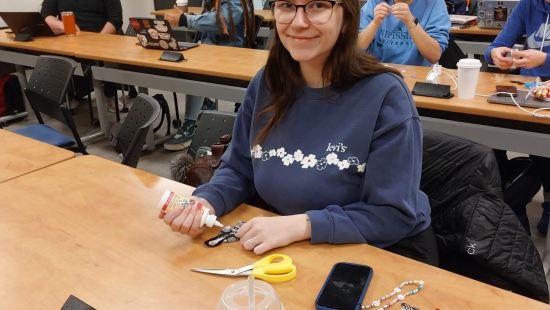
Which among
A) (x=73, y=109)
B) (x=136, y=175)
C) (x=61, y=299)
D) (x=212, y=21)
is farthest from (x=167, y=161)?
(x=61, y=299)

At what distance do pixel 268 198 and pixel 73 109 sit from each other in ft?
12.4

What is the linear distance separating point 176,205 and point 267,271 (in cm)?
27

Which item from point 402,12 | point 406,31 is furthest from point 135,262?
point 406,31

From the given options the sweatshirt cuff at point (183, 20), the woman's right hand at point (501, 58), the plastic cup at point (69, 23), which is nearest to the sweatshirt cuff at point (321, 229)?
the woman's right hand at point (501, 58)

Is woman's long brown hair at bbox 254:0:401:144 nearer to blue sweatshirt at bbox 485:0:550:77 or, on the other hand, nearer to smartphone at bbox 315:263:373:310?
smartphone at bbox 315:263:373:310

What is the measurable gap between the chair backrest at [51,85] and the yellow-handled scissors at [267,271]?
5.79 ft

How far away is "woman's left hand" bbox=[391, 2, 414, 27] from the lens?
222 centimetres

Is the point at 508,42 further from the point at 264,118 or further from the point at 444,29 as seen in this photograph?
the point at 264,118

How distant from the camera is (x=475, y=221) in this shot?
47.9 inches

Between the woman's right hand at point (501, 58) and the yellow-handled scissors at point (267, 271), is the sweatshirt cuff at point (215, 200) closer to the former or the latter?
the yellow-handled scissors at point (267, 271)

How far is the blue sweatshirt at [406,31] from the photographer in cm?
238

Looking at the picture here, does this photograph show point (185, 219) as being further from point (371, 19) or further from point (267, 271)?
point (371, 19)

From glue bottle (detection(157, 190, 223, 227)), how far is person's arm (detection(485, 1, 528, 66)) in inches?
74.1

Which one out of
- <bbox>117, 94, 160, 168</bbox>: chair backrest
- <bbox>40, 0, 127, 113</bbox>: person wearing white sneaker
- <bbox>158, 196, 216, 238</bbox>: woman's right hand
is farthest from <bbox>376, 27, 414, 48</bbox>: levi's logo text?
<bbox>40, 0, 127, 113</bbox>: person wearing white sneaker
